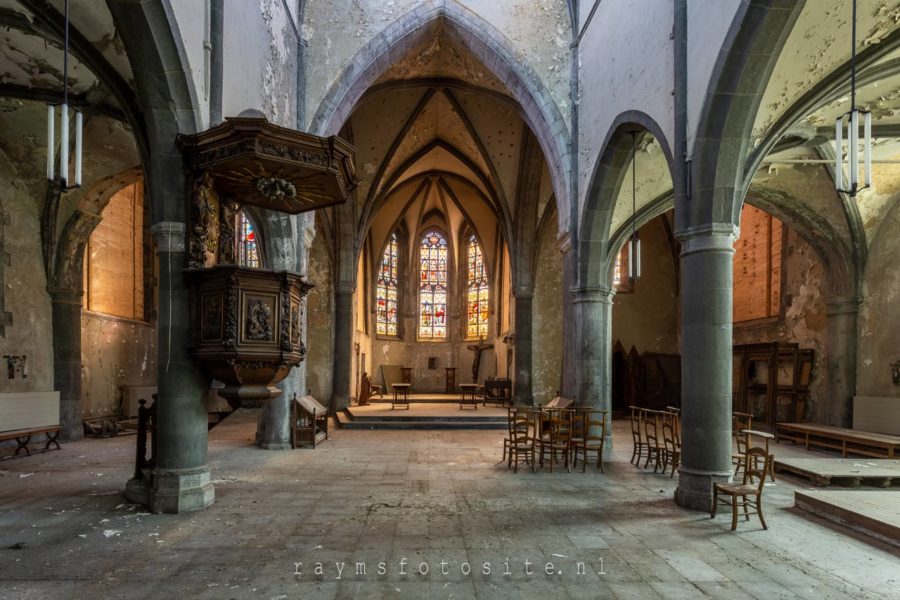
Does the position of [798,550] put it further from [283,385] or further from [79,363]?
[79,363]

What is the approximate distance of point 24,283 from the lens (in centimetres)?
1136

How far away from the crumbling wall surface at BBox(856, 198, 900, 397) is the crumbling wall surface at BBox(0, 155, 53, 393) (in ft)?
57.1

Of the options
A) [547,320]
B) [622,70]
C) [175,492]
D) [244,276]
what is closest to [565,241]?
[622,70]

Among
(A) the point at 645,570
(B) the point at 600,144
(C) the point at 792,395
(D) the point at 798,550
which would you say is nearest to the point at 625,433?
(C) the point at 792,395

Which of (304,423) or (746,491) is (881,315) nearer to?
(746,491)

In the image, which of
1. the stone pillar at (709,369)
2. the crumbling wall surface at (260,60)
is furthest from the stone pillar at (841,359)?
the crumbling wall surface at (260,60)

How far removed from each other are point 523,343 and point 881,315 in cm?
930

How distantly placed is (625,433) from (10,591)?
13126 mm

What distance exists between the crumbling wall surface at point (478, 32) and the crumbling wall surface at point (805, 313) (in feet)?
24.5

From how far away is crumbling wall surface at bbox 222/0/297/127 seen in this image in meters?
7.71

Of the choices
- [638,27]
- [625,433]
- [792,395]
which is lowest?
[625,433]

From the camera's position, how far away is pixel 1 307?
10742 mm

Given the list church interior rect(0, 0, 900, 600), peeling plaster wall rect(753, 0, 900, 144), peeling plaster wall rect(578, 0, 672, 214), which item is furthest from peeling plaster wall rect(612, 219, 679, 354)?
peeling plaster wall rect(753, 0, 900, 144)

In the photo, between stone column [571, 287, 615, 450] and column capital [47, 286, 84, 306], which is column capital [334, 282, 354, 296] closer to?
column capital [47, 286, 84, 306]
